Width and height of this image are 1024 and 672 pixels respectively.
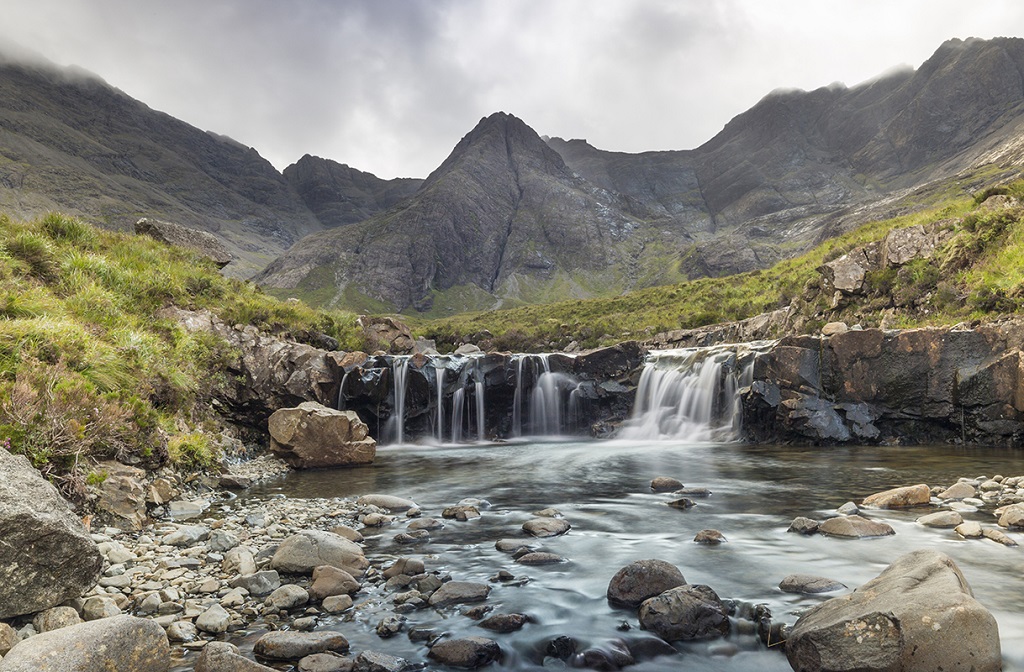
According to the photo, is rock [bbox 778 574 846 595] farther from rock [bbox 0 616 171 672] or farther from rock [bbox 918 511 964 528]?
rock [bbox 0 616 171 672]

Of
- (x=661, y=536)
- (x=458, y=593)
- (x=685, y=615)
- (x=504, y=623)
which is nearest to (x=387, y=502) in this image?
(x=458, y=593)

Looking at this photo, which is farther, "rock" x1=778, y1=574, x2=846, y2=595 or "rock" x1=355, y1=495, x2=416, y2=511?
"rock" x1=355, y1=495, x2=416, y2=511

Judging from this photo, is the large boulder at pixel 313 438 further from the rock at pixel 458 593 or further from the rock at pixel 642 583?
the rock at pixel 642 583

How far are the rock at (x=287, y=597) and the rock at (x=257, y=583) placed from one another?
0.22m

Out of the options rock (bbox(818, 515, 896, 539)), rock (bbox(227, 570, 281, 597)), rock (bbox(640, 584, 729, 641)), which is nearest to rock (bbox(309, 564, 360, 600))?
rock (bbox(227, 570, 281, 597))

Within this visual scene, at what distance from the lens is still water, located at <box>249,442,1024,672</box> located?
19.7ft

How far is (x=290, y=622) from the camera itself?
620 centimetres

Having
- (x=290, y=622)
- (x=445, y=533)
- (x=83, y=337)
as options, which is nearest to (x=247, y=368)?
(x=83, y=337)

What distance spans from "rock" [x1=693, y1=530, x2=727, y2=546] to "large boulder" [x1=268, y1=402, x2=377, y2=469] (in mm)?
12658

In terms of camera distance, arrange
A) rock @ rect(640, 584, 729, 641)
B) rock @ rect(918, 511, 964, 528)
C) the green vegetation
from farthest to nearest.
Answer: rock @ rect(918, 511, 964, 528) < the green vegetation < rock @ rect(640, 584, 729, 641)

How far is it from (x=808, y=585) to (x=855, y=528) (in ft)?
10.1

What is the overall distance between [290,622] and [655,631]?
168 inches

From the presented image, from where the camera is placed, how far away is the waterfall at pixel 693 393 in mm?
24484

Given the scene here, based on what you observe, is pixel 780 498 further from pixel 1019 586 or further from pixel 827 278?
pixel 827 278
